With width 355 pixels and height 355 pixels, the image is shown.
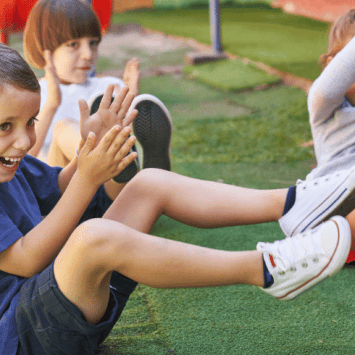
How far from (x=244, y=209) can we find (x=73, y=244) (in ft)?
1.59

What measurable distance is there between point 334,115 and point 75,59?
1.16 meters

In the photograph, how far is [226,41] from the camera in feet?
20.7

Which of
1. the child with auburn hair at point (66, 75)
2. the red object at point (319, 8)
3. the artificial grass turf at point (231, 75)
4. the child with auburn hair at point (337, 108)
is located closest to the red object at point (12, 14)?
the child with auburn hair at point (66, 75)

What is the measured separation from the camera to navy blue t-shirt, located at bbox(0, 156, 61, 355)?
1.05 m

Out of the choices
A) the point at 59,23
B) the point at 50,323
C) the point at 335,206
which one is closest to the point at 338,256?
the point at 335,206

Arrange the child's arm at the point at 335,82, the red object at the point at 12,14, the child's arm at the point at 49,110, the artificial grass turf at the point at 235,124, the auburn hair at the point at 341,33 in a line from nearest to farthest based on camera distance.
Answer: the child's arm at the point at 335,82 → the auburn hair at the point at 341,33 → the child's arm at the point at 49,110 → the red object at the point at 12,14 → the artificial grass turf at the point at 235,124

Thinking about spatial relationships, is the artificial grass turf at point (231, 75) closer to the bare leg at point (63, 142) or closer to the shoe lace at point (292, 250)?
the bare leg at point (63, 142)

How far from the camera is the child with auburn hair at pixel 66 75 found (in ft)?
6.13

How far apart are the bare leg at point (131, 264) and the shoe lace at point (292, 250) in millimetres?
33

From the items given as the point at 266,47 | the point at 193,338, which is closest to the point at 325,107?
the point at 193,338

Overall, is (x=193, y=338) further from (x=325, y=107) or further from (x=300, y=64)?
(x=300, y=64)

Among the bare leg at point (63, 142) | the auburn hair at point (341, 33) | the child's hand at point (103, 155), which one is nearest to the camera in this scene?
the child's hand at point (103, 155)

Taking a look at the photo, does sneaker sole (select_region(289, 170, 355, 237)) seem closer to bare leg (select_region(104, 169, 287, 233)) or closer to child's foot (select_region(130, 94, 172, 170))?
bare leg (select_region(104, 169, 287, 233))

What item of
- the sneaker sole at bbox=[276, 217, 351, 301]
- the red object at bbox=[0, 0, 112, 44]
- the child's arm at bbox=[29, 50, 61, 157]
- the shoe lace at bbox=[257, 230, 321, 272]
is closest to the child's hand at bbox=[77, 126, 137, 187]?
the shoe lace at bbox=[257, 230, 321, 272]
